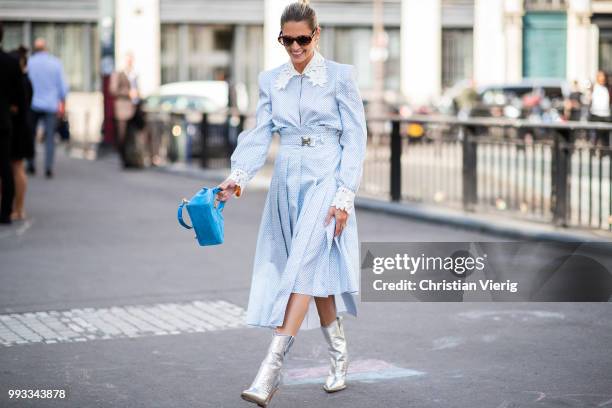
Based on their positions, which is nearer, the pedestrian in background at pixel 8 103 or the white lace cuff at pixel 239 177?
the white lace cuff at pixel 239 177

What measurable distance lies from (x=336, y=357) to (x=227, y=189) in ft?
3.15

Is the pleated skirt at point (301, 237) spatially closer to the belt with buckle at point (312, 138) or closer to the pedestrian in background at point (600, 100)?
the belt with buckle at point (312, 138)

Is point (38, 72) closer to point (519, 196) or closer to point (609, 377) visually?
point (519, 196)

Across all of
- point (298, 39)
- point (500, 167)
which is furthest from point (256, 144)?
point (500, 167)

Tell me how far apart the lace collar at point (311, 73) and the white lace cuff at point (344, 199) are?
1.64 ft

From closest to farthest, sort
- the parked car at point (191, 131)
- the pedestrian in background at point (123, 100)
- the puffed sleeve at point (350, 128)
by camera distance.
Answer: the puffed sleeve at point (350, 128), the parked car at point (191, 131), the pedestrian in background at point (123, 100)

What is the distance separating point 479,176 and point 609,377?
7.06 metres

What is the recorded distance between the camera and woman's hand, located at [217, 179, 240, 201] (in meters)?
5.54

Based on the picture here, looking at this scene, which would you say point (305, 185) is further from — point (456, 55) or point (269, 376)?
point (456, 55)

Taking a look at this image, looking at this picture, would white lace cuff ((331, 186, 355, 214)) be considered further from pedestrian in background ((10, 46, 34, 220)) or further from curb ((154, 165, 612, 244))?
pedestrian in background ((10, 46, 34, 220))

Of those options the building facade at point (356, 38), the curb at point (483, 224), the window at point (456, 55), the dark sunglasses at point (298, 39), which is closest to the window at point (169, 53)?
the building facade at point (356, 38)

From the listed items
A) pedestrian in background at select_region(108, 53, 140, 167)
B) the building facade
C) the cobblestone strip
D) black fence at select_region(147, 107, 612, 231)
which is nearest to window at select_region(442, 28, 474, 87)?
the building facade

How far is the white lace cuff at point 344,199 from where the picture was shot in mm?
5441

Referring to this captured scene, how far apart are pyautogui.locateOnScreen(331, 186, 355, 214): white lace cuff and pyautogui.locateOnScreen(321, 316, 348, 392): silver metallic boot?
2.00 ft
